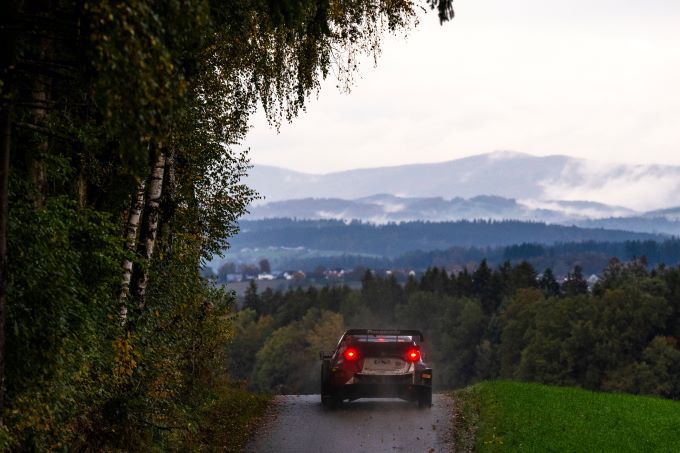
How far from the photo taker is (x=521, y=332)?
12450cm

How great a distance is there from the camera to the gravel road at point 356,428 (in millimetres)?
17656

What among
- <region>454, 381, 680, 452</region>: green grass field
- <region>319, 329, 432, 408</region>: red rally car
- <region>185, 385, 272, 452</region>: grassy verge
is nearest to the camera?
<region>454, 381, 680, 452</region>: green grass field

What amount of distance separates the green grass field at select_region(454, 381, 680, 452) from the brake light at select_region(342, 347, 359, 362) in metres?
2.44

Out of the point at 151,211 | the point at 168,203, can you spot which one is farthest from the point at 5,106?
the point at 168,203

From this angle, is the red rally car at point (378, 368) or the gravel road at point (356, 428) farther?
the red rally car at point (378, 368)

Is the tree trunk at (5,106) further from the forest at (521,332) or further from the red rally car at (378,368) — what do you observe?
the forest at (521,332)

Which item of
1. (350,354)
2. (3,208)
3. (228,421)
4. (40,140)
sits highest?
(40,140)

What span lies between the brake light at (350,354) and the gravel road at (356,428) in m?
1.16

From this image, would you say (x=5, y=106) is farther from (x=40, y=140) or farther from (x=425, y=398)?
(x=425, y=398)

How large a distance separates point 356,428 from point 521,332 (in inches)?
4224

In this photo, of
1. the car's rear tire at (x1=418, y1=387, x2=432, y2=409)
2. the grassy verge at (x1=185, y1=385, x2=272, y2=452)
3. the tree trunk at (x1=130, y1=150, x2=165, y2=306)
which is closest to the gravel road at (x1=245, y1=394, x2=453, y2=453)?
the car's rear tire at (x1=418, y1=387, x2=432, y2=409)

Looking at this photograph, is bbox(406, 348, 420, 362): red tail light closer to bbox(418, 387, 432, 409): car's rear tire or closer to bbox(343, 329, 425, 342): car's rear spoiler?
bbox(343, 329, 425, 342): car's rear spoiler

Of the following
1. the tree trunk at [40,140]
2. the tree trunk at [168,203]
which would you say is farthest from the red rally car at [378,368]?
the tree trunk at [40,140]

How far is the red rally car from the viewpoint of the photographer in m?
21.7
